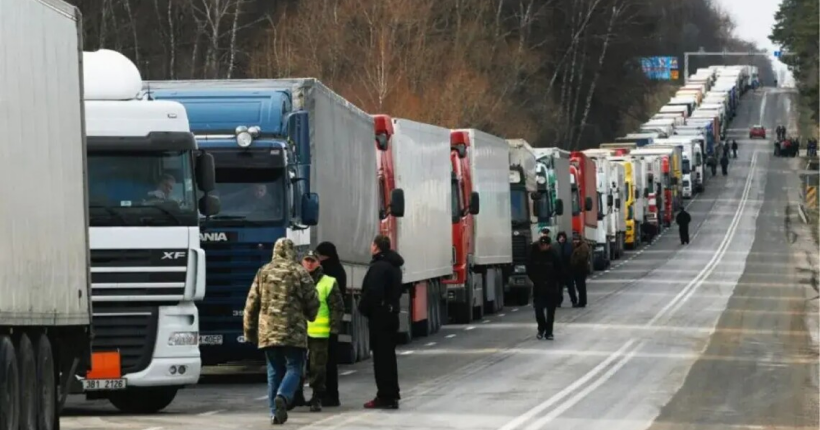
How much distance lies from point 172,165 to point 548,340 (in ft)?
46.2

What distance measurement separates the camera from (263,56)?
77375 millimetres

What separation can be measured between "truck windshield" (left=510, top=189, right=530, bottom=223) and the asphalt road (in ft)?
7.53

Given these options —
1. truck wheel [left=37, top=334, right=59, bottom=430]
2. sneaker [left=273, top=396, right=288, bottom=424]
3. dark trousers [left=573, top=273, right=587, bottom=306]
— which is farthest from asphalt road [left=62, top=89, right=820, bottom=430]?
truck wheel [left=37, top=334, right=59, bottom=430]

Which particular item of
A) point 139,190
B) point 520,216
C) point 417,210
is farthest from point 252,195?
point 520,216

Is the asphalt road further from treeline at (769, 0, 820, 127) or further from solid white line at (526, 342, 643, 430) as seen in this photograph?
treeline at (769, 0, 820, 127)

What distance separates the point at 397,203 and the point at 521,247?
57.5ft

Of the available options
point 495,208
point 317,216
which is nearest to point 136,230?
point 317,216

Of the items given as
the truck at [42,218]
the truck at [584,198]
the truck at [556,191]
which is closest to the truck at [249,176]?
the truck at [42,218]

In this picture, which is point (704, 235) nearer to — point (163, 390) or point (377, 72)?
point (377, 72)

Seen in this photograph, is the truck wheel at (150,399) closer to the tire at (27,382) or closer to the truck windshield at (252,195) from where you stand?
the truck windshield at (252,195)

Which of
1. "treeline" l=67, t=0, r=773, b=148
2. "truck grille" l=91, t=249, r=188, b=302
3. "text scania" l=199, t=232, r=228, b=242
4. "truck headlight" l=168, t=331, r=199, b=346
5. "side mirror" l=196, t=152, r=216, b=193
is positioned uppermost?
"treeline" l=67, t=0, r=773, b=148

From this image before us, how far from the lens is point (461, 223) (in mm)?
37406

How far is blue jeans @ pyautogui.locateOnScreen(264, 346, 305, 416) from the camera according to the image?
18.2 metres

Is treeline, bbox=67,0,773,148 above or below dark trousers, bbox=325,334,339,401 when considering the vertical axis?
above
